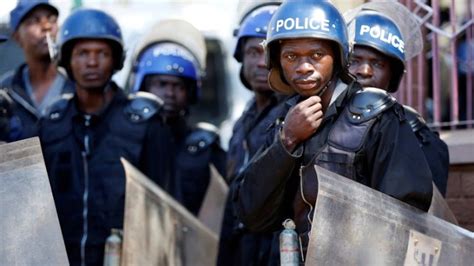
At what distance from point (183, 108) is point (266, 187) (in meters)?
3.85

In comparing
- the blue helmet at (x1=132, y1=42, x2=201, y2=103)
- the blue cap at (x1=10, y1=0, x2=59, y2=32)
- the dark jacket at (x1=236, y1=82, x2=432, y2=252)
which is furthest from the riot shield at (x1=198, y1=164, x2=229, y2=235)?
the dark jacket at (x1=236, y1=82, x2=432, y2=252)

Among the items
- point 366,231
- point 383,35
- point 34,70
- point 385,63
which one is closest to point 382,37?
point 383,35

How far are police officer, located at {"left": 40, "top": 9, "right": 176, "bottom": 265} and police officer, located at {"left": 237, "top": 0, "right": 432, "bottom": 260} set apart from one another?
84.7 inches

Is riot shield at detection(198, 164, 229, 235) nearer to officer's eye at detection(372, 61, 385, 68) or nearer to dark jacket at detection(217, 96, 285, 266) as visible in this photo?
dark jacket at detection(217, 96, 285, 266)

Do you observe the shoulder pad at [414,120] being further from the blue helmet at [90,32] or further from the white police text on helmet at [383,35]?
the blue helmet at [90,32]

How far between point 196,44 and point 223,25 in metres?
2.31

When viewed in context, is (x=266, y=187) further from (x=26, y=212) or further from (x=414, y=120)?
(x=414, y=120)

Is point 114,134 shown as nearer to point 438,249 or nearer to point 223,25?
point 438,249

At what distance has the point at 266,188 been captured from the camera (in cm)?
602

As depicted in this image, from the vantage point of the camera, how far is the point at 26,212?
5.90m

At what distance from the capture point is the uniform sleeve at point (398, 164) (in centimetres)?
571

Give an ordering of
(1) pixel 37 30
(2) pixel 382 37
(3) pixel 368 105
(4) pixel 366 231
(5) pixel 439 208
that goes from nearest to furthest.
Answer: (4) pixel 366 231 → (3) pixel 368 105 → (5) pixel 439 208 → (2) pixel 382 37 → (1) pixel 37 30

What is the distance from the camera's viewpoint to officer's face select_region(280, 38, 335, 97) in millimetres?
5965

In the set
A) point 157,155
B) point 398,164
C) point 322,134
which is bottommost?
point 398,164
